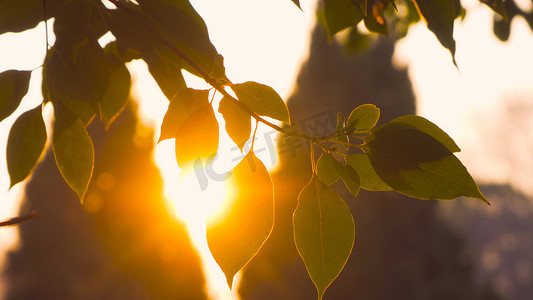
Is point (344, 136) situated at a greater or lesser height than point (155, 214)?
greater

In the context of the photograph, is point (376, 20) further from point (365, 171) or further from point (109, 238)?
point (109, 238)

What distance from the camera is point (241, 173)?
1.64ft

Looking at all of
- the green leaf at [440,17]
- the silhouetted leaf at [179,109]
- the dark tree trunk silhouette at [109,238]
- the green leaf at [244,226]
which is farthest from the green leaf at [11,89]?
the dark tree trunk silhouette at [109,238]

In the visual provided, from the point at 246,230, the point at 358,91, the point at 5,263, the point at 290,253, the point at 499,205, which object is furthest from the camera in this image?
the point at 499,205

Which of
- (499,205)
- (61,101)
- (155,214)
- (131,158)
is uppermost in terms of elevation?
(61,101)

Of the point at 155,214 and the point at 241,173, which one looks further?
the point at 155,214

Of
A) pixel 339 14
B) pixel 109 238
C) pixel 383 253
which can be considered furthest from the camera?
pixel 109 238

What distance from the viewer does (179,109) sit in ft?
1.69

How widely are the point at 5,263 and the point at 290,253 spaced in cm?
1298

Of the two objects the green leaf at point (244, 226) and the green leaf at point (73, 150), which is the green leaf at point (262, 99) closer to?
the green leaf at point (244, 226)

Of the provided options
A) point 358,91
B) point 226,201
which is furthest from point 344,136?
point 358,91

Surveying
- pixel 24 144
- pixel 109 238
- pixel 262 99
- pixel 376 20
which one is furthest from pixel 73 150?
pixel 109 238

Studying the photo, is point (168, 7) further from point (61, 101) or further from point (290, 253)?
point (290, 253)

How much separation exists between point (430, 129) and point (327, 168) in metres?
0.14
